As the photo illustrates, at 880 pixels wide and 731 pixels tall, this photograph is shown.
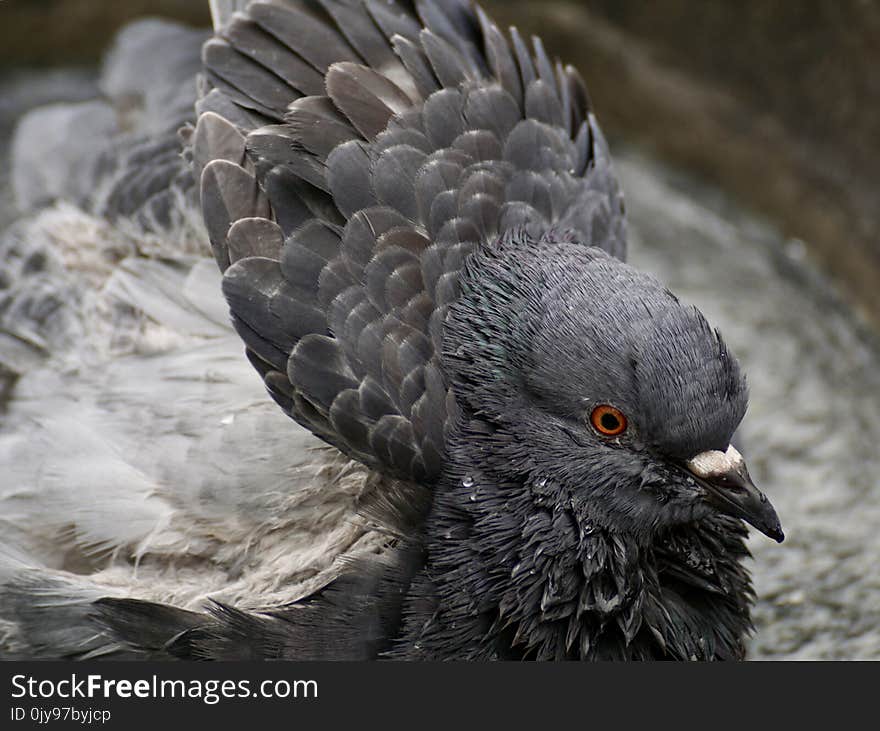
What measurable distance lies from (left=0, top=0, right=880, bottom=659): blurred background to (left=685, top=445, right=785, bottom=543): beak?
1.69 metres

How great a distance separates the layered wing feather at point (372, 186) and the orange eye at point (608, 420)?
0.48 meters

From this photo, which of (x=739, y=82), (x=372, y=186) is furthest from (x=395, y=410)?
(x=739, y=82)

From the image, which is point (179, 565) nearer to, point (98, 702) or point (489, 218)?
point (98, 702)

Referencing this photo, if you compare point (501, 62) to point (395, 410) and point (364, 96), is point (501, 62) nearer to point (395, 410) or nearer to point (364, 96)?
point (364, 96)

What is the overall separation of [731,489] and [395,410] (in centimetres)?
111

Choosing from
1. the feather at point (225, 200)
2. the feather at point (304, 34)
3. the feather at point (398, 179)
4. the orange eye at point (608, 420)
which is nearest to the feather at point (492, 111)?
the feather at point (398, 179)

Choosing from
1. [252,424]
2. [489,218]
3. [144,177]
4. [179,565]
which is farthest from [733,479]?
[144,177]

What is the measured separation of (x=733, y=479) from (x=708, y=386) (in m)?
0.31

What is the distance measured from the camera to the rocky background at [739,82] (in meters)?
7.42

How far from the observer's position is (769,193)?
833 cm

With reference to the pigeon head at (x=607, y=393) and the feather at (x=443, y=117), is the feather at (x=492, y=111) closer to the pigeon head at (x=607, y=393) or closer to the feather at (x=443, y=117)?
the feather at (x=443, y=117)

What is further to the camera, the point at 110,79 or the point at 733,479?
the point at 110,79

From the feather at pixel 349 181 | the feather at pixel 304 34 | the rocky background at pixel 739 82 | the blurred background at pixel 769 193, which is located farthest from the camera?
the rocky background at pixel 739 82

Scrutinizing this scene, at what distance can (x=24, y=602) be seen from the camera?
4512 millimetres
